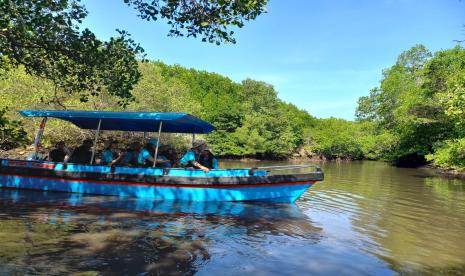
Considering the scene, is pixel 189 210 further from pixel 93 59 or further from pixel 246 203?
pixel 93 59

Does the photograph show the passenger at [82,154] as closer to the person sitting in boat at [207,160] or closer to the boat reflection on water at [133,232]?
the boat reflection on water at [133,232]

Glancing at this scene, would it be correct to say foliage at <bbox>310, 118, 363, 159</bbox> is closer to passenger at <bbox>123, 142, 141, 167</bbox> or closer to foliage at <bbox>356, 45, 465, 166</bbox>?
foliage at <bbox>356, 45, 465, 166</bbox>

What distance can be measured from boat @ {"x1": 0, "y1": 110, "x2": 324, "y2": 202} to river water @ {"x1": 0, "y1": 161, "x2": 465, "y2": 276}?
468 millimetres

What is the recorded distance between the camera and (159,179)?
11766 millimetres

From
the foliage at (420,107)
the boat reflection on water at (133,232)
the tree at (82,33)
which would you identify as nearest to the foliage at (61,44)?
the tree at (82,33)

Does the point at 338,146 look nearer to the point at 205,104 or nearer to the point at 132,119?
the point at 205,104

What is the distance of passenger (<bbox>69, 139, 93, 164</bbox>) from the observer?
13.3m

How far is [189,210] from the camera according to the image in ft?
34.4

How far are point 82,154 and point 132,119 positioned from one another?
245cm

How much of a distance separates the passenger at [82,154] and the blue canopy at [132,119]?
92 centimetres

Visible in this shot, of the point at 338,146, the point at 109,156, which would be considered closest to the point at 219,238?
the point at 109,156

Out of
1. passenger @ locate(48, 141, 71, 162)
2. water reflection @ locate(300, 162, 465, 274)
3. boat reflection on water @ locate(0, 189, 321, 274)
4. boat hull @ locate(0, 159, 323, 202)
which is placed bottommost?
boat reflection on water @ locate(0, 189, 321, 274)

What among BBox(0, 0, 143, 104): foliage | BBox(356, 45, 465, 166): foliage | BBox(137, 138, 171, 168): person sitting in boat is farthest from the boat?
BBox(356, 45, 465, 166): foliage

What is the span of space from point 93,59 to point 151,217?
3887 mm
